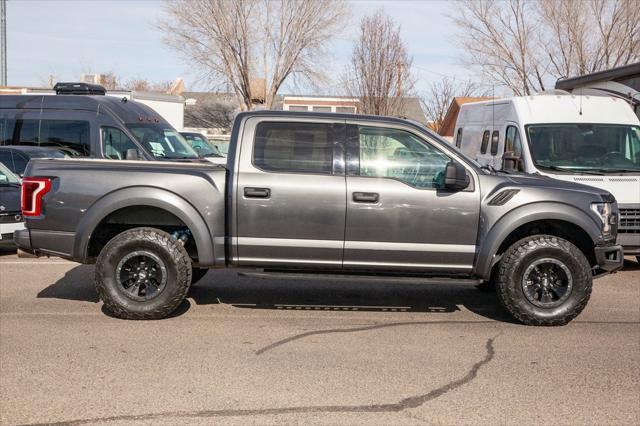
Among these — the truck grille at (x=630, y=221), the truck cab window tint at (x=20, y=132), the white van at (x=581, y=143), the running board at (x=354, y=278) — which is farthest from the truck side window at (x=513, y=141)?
the truck cab window tint at (x=20, y=132)

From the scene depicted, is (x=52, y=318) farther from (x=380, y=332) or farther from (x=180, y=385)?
(x=380, y=332)

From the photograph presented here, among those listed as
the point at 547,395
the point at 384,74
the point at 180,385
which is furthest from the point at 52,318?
the point at 384,74

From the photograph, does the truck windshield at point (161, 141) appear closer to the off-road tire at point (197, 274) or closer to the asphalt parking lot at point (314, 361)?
the off-road tire at point (197, 274)

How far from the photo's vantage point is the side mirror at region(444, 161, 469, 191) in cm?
648

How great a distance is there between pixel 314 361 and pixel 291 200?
167 centimetres

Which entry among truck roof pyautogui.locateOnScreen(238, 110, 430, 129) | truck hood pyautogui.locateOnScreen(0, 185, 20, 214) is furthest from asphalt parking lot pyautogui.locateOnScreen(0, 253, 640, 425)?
truck hood pyautogui.locateOnScreen(0, 185, 20, 214)

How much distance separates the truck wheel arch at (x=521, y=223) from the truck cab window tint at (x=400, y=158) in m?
0.69

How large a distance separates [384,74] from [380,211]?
2157cm

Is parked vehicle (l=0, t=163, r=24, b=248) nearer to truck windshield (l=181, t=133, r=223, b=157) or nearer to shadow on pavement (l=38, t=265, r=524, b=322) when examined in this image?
shadow on pavement (l=38, t=265, r=524, b=322)

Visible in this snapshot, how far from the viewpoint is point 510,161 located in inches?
392

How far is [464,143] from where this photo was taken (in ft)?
47.3

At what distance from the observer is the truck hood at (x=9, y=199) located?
1002 cm

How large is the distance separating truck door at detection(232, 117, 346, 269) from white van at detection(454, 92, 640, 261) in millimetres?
3687

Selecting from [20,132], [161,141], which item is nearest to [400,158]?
[161,141]
